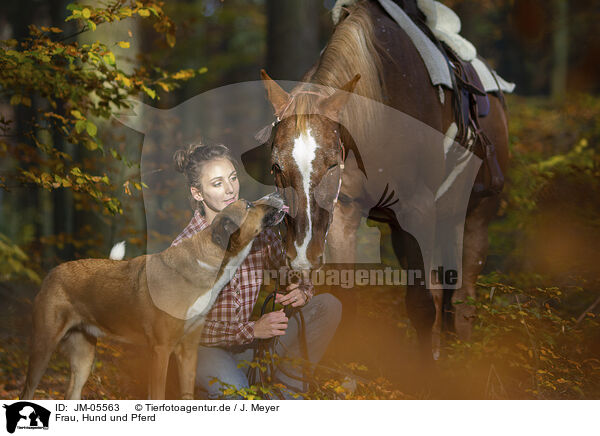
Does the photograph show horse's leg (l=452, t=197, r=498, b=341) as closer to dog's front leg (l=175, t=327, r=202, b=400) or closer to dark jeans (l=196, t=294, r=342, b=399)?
dark jeans (l=196, t=294, r=342, b=399)

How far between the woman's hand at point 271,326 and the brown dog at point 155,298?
1.09ft

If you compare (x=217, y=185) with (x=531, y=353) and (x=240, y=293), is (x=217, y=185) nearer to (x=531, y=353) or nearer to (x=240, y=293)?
(x=240, y=293)

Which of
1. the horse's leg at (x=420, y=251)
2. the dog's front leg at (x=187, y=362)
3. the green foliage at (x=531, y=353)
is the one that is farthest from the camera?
the horse's leg at (x=420, y=251)

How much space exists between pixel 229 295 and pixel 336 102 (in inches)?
53.1

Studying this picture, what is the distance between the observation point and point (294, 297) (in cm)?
356

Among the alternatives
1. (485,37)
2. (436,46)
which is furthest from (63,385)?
(485,37)

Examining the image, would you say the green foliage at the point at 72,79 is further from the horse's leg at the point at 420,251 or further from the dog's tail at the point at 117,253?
the horse's leg at the point at 420,251

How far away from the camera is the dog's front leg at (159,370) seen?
3.24 metres
